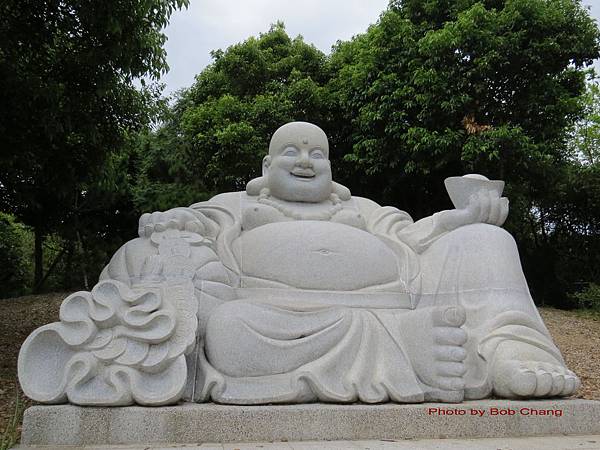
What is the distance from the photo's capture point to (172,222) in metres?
4.46

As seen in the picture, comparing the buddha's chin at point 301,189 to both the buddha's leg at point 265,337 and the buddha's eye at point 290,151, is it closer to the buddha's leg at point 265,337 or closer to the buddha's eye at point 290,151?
the buddha's eye at point 290,151

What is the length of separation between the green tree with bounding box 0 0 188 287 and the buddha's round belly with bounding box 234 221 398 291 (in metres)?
2.63

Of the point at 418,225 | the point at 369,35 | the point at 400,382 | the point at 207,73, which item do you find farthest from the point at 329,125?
the point at 400,382

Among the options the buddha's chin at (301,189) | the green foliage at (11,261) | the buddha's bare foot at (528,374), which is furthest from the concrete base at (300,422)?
the green foliage at (11,261)

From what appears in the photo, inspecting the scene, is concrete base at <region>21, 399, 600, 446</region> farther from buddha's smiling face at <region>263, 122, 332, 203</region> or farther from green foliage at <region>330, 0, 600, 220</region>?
green foliage at <region>330, 0, 600, 220</region>

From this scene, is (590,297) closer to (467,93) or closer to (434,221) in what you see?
(467,93)

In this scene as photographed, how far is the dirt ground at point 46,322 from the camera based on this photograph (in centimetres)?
595

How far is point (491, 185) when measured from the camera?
4.61m

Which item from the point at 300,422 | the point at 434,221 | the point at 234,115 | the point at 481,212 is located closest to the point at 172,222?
the point at 300,422

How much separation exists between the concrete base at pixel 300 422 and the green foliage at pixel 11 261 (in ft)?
44.2

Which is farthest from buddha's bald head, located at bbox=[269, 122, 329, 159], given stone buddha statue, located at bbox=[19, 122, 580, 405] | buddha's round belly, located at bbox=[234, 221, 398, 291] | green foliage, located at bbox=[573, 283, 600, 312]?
green foliage, located at bbox=[573, 283, 600, 312]

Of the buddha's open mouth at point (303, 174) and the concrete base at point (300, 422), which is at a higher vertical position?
the buddha's open mouth at point (303, 174)

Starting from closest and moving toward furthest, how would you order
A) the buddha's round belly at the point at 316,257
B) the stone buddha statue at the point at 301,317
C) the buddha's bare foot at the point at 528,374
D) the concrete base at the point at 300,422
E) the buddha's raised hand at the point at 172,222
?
the concrete base at the point at 300,422, the stone buddha statue at the point at 301,317, the buddha's bare foot at the point at 528,374, the buddha's round belly at the point at 316,257, the buddha's raised hand at the point at 172,222

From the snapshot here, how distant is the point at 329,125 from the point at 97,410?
1028 cm
